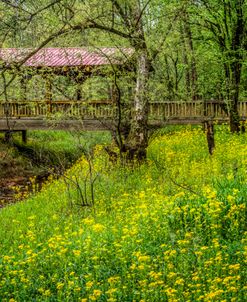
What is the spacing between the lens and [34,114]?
1018 inches

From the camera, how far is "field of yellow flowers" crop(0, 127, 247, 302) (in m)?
6.69

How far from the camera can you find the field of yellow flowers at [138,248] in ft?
22.0

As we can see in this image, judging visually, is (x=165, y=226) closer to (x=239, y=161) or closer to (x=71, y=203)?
(x=71, y=203)

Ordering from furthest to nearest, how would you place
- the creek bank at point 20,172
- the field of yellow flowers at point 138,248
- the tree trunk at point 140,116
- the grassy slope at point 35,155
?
the grassy slope at point 35,155
the creek bank at point 20,172
the tree trunk at point 140,116
the field of yellow flowers at point 138,248

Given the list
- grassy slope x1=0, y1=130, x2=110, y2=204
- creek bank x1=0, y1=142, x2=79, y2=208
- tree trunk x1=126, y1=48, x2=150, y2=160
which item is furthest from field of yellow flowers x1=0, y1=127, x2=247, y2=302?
grassy slope x1=0, y1=130, x2=110, y2=204

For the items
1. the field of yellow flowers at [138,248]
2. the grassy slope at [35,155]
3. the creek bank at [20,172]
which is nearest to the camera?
the field of yellow flowers at [138,248]

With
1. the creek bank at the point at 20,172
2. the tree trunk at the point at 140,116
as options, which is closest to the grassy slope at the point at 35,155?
the creek bank at the point at 20,172

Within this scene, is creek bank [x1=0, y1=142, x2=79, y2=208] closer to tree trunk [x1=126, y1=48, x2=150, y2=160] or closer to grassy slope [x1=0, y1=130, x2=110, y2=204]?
grassy slope [x1=0, y1=130, x2=110, y2=204]

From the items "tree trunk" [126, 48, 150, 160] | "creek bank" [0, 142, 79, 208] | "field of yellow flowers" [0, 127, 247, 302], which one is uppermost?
"tree trunk" [126, 48, 150, 160]

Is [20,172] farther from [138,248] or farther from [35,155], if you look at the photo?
[138,248]

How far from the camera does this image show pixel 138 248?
27.3ft

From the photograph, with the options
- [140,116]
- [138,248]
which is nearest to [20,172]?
[140,116]

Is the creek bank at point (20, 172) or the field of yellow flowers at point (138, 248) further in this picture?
the creek bank at point (20, 172)

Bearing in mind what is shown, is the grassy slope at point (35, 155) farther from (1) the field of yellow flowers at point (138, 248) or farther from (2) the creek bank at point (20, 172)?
(1) the field of yellow flowers at point (138, 248)
